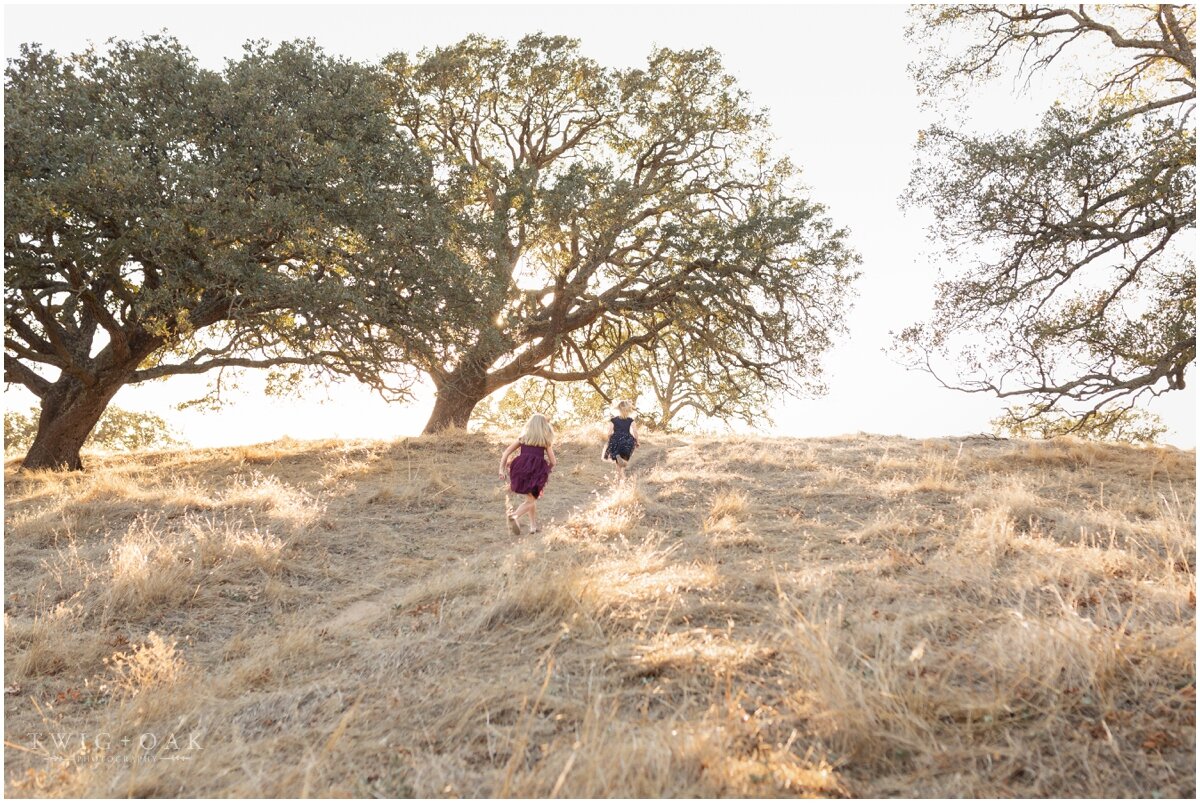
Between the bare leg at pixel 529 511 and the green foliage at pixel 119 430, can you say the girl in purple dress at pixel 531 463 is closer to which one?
the bare leg at pixel 529 511

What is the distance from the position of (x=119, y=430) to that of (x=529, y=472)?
26.3m

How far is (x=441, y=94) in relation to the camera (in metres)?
20.3

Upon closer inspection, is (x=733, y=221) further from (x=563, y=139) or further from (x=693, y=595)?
(x=693, y=595)

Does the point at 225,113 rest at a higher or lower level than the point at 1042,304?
higher

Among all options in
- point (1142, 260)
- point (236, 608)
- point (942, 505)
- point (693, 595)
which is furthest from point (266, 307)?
point (1142, 260)

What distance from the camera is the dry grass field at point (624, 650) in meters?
3.89

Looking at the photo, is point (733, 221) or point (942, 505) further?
point (733, 221)

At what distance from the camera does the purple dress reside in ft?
35.9

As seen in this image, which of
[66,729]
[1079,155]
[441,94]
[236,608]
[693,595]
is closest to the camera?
[66,729]

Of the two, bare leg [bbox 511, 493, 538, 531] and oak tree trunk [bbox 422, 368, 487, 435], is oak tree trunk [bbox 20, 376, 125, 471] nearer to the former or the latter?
oak tree trunk [bbox 422, 368, 487, 435]

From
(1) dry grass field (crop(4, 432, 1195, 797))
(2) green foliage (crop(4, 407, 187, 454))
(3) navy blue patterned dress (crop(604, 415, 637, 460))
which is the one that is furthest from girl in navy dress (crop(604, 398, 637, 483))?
(2) green foliage (crop(4, 407, 187, 454))

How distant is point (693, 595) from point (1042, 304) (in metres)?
11.4

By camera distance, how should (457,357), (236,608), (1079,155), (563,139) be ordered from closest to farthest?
1. (236,608)
2. (1079,155)
3. (457,357)
4. (563,139)

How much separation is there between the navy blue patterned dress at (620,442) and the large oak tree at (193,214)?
14.9 feet
